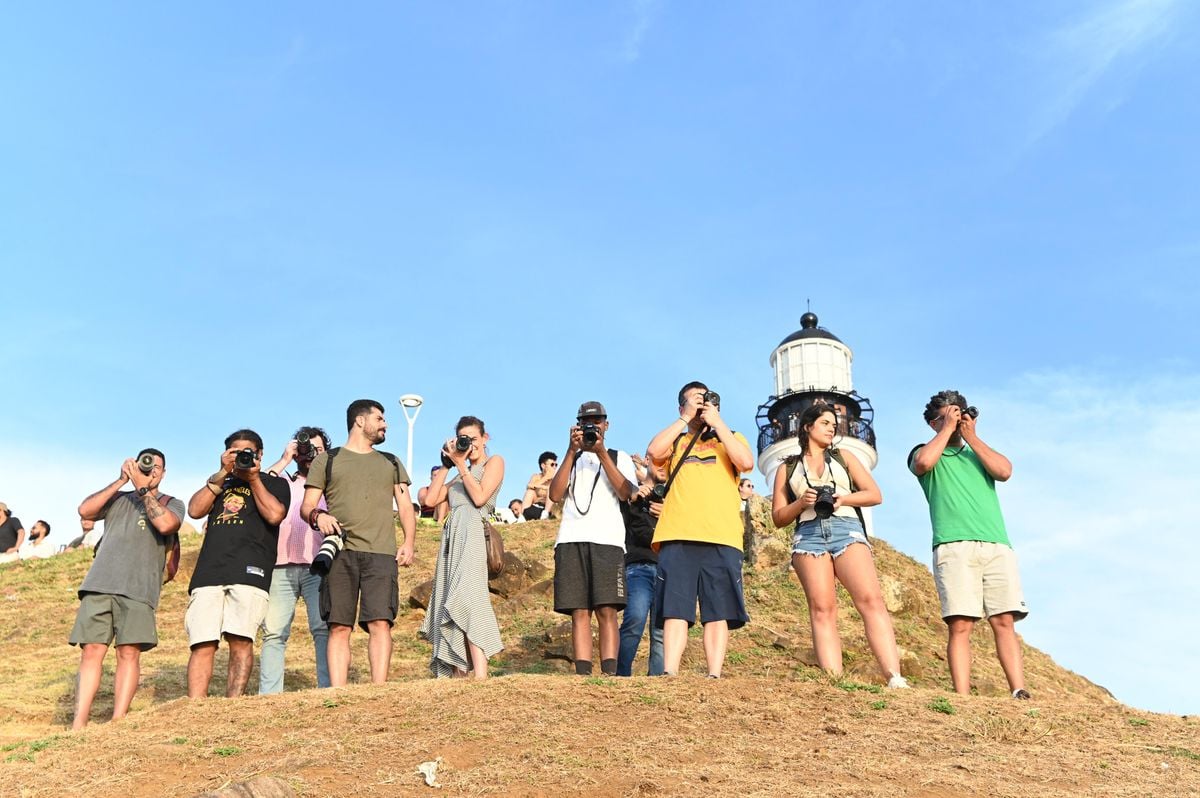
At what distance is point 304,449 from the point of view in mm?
9656

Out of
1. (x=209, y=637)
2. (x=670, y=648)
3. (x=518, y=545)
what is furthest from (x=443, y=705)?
(x=518, y=545)

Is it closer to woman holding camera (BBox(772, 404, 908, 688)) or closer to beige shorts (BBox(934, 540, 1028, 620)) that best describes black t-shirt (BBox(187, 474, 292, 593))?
woman holding camera (BBox(772, 404, 908, 688))

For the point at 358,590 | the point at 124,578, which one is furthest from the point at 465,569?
the point at 124,578

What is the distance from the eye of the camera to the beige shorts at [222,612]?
8.27m

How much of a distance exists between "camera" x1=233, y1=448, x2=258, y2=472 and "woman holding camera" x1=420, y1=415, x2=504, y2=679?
1443 millimetres

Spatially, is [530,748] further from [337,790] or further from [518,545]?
[518,545]

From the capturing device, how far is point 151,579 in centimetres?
851

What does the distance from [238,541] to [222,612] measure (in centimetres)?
54

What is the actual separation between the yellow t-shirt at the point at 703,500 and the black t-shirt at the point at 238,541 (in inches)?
120

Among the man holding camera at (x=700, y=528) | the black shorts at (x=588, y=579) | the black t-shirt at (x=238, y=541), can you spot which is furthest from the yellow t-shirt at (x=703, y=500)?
the black t-shirt at (x=238, y=541)

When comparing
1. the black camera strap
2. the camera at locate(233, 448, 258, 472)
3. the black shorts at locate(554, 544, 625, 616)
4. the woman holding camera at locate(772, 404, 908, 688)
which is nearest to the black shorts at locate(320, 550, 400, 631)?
the camera at locate(233, 448, 258, 472)

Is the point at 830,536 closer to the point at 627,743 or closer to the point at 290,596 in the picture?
the point at 627,743

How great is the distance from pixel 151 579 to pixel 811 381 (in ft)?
89.2

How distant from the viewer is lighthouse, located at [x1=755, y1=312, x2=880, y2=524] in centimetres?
3353
